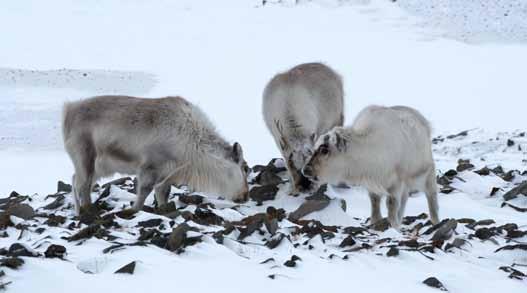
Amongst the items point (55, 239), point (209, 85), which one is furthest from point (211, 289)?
point (209, 85)

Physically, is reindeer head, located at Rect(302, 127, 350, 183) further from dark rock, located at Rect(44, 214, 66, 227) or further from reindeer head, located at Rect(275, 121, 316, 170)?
dark rock, located at Rect(44, 214, 66, 227)

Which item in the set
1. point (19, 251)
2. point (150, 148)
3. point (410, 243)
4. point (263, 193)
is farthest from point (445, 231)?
point (19, 251)

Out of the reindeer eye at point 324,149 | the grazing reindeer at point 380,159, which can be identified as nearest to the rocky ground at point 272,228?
the grazing reindeer at point 380,159

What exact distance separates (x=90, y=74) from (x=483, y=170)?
60.3 feet

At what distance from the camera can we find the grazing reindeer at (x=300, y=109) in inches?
372

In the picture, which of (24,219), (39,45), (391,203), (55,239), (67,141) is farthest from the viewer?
(39,45)

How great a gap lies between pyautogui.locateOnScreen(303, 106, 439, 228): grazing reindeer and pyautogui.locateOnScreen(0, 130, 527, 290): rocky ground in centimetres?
41

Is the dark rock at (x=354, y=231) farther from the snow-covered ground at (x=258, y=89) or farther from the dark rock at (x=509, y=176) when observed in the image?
the dark rock at (x=509, y=176)

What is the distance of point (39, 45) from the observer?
106ft

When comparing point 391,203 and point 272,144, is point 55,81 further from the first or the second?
point 391,203

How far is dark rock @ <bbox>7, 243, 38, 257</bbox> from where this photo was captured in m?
5.24

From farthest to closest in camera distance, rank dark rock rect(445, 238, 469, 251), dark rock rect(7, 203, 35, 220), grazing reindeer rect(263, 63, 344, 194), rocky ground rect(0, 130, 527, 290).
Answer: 1. grazing reindeer rect(263, 63, 344, 194)
2. dark rock rect(7, 203, 35, 220)
3. dark rock rect(445, 238, 469, 251)
4. rocky ground rect(0, 130, 527, 290)

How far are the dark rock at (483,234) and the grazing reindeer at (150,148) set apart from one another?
2.80 m

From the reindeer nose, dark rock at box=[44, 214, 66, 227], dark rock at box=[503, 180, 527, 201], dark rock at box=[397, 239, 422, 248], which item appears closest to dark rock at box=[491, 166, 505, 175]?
dark rock at box=[503, 180, 527, 201]
